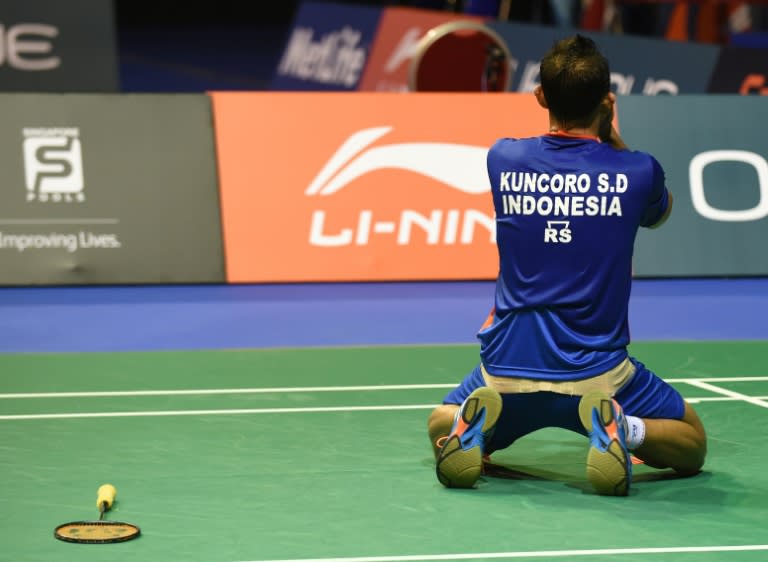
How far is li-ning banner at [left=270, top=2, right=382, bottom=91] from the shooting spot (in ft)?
54.5

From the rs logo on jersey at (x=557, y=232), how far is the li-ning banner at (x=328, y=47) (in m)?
11.4

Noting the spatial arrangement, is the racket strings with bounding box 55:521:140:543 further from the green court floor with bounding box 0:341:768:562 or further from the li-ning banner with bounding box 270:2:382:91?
the li-ning banner with bounding box 270:2:382:91

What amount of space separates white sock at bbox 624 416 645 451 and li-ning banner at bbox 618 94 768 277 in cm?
487

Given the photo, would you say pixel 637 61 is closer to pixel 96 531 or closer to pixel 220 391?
pixel 220 391

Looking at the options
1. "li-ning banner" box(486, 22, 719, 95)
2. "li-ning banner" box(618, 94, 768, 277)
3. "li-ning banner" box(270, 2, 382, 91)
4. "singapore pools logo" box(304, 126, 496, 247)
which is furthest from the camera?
"li-ning banner" box(270, 2, 382, 91)

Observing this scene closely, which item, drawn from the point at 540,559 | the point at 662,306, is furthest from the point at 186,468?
the point at 662,306

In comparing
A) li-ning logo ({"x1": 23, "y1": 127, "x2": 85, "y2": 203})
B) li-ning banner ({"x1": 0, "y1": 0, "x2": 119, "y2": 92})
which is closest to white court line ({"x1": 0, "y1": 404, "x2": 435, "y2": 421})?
li-ning logo ({"x1": 23, "y1": 127, "x2": 85, "y2": 203})

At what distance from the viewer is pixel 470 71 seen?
12312mm

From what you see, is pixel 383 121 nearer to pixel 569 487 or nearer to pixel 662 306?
pixel 662 306

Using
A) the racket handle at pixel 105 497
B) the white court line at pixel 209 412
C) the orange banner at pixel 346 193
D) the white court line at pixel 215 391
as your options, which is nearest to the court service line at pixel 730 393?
the white court line at pixel 215 391

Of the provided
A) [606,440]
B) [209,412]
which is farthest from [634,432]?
[209,412]

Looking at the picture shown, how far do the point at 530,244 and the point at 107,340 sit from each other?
11.3 feet

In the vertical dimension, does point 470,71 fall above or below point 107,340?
above

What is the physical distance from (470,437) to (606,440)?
419mm
